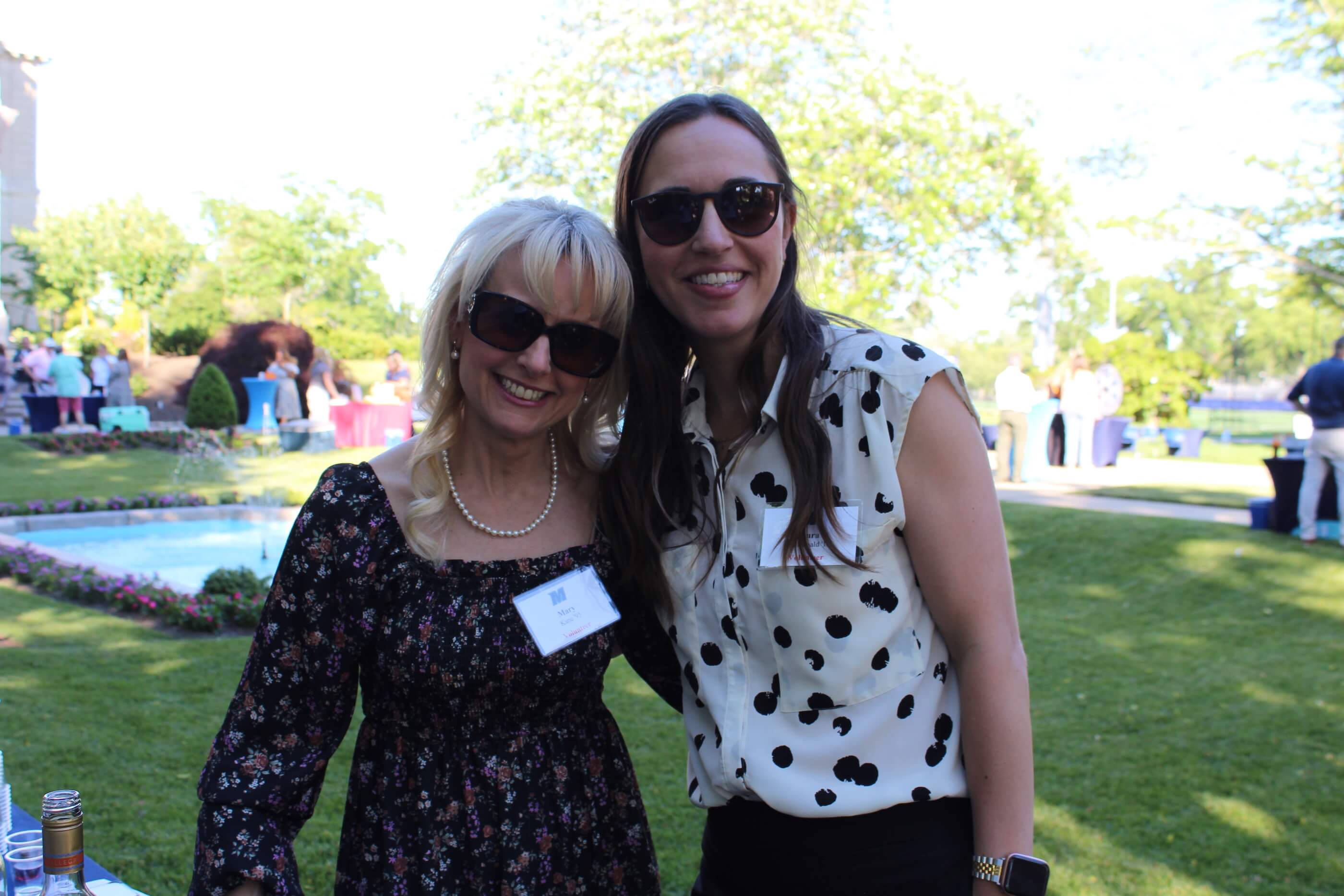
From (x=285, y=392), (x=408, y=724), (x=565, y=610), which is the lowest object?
(x=408, y=724)

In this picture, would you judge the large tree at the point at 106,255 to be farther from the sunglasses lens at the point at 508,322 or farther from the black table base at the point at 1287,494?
the sunglasses lens at the point at 508,322

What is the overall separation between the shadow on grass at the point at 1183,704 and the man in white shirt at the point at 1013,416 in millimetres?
4379

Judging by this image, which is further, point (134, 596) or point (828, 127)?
point (828, 127)

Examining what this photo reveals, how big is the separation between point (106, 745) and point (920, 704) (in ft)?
15.8

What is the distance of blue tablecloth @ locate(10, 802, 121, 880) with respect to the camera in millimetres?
2039

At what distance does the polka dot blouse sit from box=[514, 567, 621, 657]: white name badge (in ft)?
0.88

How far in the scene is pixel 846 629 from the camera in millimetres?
1689

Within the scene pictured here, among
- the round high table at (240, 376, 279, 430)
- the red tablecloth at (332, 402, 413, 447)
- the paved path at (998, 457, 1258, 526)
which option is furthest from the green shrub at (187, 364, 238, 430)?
the paved path at (998, 457, 1258, 526)

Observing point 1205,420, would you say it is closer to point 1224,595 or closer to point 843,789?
point 1224,595

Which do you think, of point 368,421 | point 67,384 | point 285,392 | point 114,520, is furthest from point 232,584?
point 285,392

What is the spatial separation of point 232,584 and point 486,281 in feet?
22.8

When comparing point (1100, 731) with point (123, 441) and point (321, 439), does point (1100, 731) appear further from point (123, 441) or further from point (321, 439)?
point (123, 441)

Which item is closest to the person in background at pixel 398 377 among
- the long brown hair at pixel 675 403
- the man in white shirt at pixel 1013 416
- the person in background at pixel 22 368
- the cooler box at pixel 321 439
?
the cooler box at pixel 321 439

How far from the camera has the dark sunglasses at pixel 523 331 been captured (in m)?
1.94
